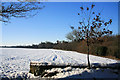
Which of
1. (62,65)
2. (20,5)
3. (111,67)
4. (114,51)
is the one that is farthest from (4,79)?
(114,51)

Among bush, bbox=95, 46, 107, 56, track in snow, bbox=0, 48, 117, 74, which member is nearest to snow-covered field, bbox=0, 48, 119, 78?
track in snow, bbox=0, 48, 117, 74

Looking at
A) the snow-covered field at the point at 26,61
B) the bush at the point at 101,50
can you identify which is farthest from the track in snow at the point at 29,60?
the bush at the point at 101,50

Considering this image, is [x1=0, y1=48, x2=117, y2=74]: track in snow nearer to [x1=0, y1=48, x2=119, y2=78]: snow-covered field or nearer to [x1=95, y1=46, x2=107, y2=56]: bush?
[x1=0, y1=48, x2=119, y2=78]: snow-covered field

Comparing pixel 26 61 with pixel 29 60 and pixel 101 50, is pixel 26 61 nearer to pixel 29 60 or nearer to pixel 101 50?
pixel 29 60

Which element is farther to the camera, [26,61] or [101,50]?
[101,50]

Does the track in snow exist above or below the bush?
below

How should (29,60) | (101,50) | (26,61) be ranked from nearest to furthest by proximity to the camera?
1. (26,61)
2. (29,60)
3. (101,50)

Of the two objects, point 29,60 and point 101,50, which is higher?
point 101,50

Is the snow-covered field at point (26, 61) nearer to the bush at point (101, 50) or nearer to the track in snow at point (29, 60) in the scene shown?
the track in snow at point (29, 60)

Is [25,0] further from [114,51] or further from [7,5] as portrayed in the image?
[114,51]

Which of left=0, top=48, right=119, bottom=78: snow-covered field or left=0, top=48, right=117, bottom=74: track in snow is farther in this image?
left=0, top=48, right=117, bottom=74: track in snow

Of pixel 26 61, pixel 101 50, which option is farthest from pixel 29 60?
pixel 101 50

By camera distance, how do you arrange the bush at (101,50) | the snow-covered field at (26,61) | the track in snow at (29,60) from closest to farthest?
1. the snow-covered field at (26,61)
2. the track in snow at (29,60)
3. the bush at (101,50)

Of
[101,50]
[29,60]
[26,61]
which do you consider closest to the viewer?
[26,61]
